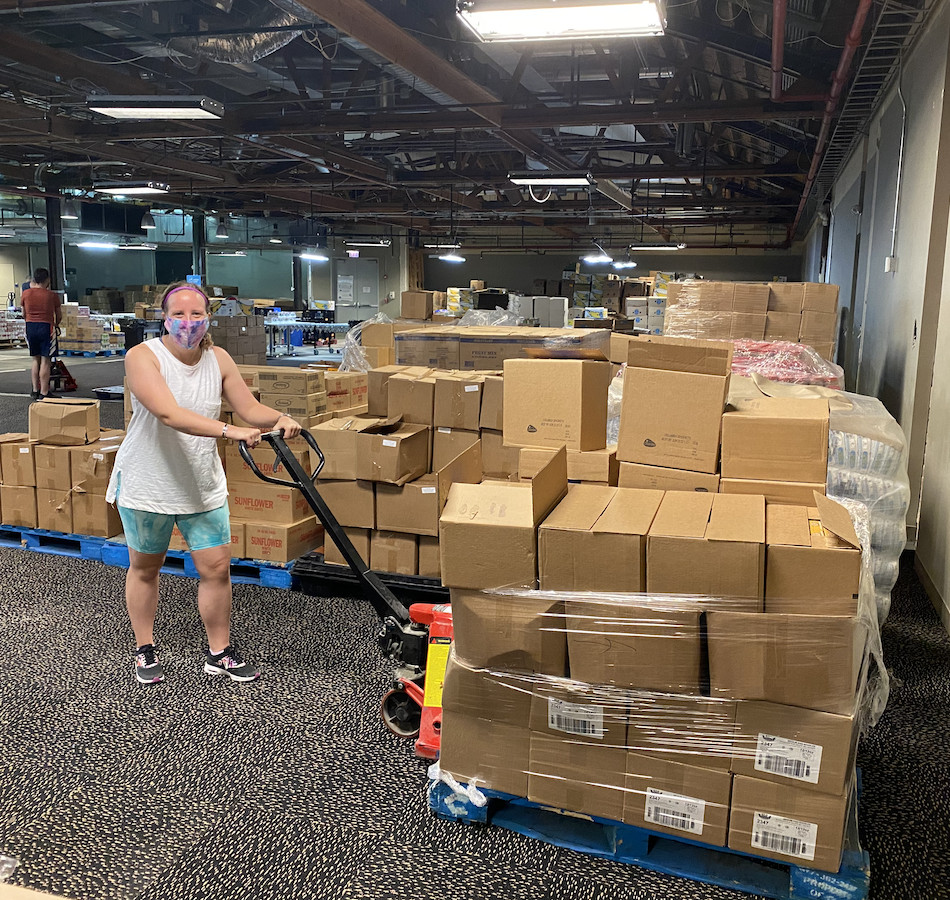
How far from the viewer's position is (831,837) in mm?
2047

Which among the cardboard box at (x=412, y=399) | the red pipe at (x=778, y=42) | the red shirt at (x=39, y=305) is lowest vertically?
the cardboard box at (x=412, y=399)

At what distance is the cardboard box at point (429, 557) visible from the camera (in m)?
4.30

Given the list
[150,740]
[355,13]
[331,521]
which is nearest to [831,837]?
[331,521]

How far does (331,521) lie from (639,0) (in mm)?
2476

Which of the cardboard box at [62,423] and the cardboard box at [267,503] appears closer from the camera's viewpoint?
Answer: the cardboard box at [267,503]

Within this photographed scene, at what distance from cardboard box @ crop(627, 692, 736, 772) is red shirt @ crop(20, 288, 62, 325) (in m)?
11.0

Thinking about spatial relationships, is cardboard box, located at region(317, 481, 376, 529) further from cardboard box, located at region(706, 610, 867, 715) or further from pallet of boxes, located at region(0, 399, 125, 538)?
cardboard box, located at region(706, 610, 867, 715)

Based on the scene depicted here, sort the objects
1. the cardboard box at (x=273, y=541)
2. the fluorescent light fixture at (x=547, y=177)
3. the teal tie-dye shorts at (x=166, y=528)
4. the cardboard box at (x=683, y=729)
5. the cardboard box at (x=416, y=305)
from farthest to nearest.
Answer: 1. the cardboard box at (x=416, y=305)
2. the fluorescent light fixture at (x=547, y=177)
3. the cardboard box at (x=273, y=541)
4. the teal tie-dye shorts at (x=166, y=528)
5. the cardboard box at (x=683, y=729)

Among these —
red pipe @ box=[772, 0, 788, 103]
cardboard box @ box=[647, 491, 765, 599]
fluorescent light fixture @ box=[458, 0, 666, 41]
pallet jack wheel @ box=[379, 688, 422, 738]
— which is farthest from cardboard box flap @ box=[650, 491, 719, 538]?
red pipe @ box=[772, 0, 788, 103]

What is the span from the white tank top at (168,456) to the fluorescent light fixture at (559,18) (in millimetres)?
1965

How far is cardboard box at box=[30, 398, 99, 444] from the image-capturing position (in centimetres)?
491

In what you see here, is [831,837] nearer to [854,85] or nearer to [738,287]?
[738,287]

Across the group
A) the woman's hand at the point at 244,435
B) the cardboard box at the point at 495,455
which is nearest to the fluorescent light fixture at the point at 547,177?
the cardboard box at the point at 495,455

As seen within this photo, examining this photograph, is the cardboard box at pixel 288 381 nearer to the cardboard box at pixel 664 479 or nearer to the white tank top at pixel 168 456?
the white tank top at pixel 168 456
